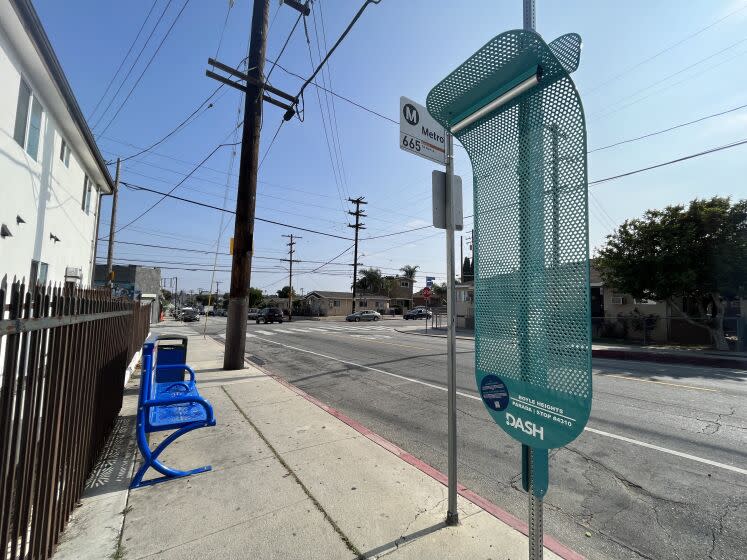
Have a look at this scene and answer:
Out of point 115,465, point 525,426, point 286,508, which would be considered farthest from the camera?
point 115,465

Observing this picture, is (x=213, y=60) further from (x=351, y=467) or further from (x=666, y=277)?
(x=666, y=277)

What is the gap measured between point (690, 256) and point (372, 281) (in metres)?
60.5

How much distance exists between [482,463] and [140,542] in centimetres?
336

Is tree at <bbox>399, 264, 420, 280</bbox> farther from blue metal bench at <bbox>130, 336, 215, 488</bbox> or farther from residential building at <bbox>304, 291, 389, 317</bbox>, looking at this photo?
blue metal bench at <bbox>130, 336, 215, 488</bbox>

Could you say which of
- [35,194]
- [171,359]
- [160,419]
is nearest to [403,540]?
[160,419]

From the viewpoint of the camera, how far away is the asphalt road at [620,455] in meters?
2.94

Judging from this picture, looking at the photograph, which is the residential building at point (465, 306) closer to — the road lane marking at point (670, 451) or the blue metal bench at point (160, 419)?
the road lane marking at point (670, 451)

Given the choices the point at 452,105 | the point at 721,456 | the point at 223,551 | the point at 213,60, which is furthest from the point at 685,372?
the point at 213,60

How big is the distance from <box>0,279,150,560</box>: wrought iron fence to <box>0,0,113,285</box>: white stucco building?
1902 millimetres

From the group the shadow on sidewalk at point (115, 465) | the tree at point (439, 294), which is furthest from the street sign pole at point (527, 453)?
the tree at point (439, 294)

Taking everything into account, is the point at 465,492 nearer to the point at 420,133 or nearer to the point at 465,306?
the point at 420,133

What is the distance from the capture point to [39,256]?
8.63 meters

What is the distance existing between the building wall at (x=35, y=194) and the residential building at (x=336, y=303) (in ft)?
154

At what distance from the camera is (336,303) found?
197ft
